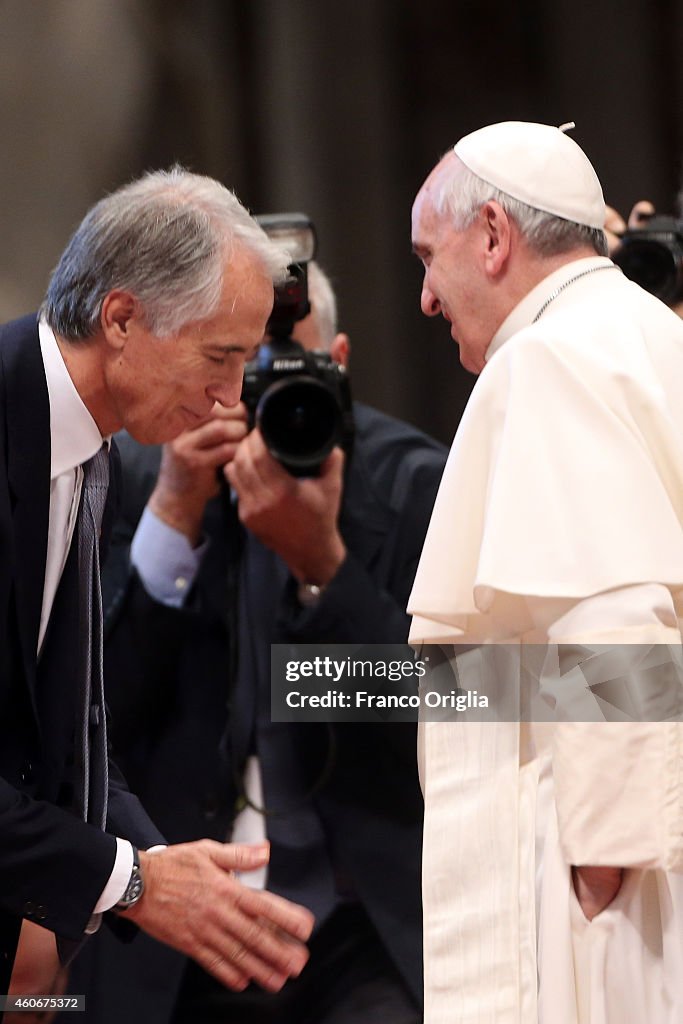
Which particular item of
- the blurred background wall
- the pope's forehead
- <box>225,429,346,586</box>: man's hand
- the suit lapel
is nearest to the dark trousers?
<box>225,429,346,586</box>: man's hand

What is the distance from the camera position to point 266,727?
8.67 feet

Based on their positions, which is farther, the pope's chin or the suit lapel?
the pope's chin

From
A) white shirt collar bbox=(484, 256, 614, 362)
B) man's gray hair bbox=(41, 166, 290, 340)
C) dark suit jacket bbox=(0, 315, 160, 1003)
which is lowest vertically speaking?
dark suit jacket bbox=(0, 315, 160, 1003)

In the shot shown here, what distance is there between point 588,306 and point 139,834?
1.07m

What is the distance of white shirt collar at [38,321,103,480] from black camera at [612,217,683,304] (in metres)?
1.19

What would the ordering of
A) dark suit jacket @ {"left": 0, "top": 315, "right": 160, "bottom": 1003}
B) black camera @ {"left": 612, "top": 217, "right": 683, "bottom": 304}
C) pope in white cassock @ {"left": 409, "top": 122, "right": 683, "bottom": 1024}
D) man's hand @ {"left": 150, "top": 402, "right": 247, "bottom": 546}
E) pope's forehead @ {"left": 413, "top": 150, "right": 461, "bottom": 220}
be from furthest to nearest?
1. black camera @ {"left": 612, "top": 217, "right": 683, "bottom": 304}
2. man's hand @ {"left": 150, "top": 402, "right": 247, "bottom": 546}
3. pope's forehead @ {"left": 413, "top": 150, "right": 461, "bottom": 220}
4. dark suit jacket @ {"left": 0, "top": 315, "right": 160, "bottom": 1003}
5. pope in white cassock @ {"left": 409, "top": 122, "right": 683, "bottom": 1024}

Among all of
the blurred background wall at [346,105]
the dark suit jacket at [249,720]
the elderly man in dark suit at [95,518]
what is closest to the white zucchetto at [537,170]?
the elderly man in dark suit at [95,518]

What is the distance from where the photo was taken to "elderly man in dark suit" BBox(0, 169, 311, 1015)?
6.25 feet

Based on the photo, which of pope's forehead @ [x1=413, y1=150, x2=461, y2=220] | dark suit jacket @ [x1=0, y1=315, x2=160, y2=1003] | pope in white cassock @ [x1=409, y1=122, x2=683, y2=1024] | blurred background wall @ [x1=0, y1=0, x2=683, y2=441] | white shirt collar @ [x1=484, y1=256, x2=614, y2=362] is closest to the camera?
pope in white cassock @ [x1=409, y1=122, x2=683, y2=1024]

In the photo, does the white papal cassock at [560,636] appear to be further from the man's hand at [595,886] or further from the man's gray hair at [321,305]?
the man's gray hair at [321,305]

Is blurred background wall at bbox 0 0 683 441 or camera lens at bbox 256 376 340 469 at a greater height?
blurred background wall at bbox 0 0 683 441

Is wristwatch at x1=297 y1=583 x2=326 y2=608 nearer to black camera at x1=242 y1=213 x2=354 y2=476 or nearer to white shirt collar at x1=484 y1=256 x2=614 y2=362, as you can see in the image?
black camera at x1=242 y1=213 x2=354 y2=476

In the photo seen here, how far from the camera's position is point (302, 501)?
101 inches

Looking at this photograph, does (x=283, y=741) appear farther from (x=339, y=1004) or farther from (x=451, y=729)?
(x=451, y=729)
